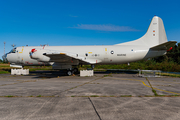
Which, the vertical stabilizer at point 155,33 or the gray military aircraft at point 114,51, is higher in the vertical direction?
the vertical stabilizer at point 155,33

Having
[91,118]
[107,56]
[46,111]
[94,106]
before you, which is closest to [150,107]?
[94,106]

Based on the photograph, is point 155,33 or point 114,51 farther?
point 155,33

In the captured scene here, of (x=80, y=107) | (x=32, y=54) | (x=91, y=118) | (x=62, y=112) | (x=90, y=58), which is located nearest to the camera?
(x=91, y=118)

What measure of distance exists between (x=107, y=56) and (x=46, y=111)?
15510 mm

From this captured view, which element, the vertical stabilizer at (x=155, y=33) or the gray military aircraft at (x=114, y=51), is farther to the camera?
the vertical stabilizer at (x=155, y=33)

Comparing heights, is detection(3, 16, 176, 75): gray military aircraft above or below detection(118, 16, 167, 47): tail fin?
below

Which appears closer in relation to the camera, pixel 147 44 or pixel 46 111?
pixel 46 111

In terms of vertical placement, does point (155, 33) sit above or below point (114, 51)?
above

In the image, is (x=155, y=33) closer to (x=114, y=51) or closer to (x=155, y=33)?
(x=155, y=33)

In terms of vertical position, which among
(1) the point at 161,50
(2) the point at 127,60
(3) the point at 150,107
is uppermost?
(1) the point at 161,50

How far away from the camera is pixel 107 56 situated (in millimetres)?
19281

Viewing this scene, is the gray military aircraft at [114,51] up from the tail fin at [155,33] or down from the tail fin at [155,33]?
down

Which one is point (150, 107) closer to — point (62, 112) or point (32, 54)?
point (62, 112)

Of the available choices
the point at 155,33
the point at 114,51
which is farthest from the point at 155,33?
the point at 114,51
